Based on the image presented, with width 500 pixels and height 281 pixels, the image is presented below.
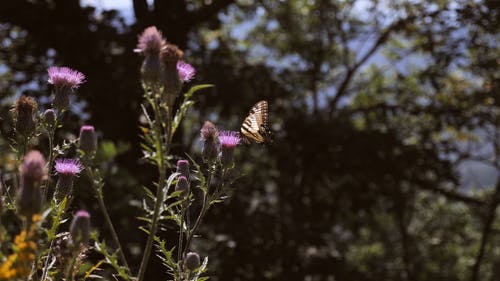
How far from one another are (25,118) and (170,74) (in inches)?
25.3

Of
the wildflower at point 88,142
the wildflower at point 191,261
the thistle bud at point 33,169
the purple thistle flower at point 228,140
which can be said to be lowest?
the wildflower at point 191,261

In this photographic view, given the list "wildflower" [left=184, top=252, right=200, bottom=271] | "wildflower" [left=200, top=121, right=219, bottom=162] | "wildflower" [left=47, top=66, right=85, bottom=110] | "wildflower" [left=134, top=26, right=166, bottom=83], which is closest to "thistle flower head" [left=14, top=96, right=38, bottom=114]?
"wildflower" [left=47, top=66, right=85, bottom=110]

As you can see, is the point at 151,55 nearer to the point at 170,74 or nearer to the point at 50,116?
the point at 170,74

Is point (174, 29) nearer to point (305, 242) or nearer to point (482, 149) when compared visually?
point (305, 242)

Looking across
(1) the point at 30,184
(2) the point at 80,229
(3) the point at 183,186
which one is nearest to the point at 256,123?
(3) the point at 183,186

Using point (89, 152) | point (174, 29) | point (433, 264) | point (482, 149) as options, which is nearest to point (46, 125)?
point (89, 152)

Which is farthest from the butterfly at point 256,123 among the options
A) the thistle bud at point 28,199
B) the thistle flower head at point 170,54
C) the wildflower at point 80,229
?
the thistle bud at point 28,199

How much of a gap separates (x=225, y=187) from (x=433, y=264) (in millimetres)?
A: 17354

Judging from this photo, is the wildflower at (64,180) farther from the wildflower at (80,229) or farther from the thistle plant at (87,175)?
the wildflower at (80,229)

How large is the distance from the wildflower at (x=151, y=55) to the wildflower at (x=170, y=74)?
0.9 inches

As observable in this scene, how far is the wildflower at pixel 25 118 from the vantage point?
1.97 m

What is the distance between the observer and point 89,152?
5.96 feet

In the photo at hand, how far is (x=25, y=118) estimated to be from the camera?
198 cm

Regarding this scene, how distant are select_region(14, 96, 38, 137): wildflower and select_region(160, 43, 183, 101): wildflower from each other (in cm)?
59
